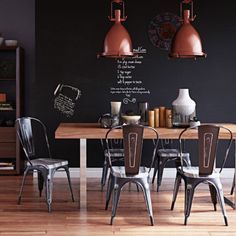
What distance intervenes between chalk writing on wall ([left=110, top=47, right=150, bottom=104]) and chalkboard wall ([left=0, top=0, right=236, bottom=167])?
0.03 metres

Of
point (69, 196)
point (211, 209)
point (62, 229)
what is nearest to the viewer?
point (62, 229)

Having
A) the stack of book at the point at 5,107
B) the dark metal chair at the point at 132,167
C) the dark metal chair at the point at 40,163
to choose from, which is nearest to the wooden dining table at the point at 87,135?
the dark metal chair at the point at 132,167

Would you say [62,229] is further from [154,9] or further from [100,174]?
[154,9]

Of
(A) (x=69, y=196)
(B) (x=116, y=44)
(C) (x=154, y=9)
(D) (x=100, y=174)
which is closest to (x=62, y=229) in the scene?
(A) (x=69, y=196)

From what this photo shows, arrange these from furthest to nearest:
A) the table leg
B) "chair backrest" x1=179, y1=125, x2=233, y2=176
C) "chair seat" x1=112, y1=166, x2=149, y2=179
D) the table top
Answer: the table leg < the table top < "chair seat" x1=112, y1=166, x2=149, y2=179 < "chair backrest" x1=179, y1=125, x2=233, y2=176

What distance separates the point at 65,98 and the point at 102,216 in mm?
2222

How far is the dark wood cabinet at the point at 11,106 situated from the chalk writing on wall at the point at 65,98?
1.81 feet

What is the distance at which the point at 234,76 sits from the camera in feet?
22.0

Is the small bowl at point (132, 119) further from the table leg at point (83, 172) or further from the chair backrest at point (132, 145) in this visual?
the chair backrest at point (132, 145)

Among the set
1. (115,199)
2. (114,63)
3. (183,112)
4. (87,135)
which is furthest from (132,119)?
(114,63)

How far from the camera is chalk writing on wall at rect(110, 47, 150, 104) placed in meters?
6.67

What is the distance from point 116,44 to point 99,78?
1.60 m

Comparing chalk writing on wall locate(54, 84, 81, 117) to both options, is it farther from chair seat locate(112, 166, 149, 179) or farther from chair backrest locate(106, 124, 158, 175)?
chair backrest locate(106, 124, 158, 175)

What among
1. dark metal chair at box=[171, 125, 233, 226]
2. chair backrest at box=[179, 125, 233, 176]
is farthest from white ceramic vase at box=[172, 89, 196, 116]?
chair backrest at box=[179, 125, 233, 176]
